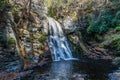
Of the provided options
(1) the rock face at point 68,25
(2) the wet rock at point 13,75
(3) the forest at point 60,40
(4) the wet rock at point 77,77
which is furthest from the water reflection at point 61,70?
(1) the rock face at point 68,25

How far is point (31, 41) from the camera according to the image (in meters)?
17.5

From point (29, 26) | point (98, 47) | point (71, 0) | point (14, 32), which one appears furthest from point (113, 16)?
point (14, 32)

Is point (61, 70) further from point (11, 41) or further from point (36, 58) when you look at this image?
point (11, 41)

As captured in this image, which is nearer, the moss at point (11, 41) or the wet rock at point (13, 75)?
the wet rock at point (13, 75)

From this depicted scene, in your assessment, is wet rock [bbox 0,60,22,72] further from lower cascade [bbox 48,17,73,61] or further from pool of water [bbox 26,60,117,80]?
lower cascade [bbox 48,17,73,61]

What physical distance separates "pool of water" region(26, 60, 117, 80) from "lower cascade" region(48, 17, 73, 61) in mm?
2246

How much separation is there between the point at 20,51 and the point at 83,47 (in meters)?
7.25

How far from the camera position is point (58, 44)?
2034 centimetres

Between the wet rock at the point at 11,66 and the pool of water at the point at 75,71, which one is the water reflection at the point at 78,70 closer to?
the pool of water at the point at 75,71

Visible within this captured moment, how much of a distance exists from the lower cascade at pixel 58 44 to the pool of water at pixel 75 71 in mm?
2246

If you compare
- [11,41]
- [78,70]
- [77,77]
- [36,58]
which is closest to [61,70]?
[78,70]

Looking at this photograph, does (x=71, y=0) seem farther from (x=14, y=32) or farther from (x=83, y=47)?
(x=14, y=32)

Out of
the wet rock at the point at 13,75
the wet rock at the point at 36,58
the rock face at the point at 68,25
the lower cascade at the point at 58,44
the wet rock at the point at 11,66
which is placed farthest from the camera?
the rock face at the point at 68,25

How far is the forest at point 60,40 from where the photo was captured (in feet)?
47.4
